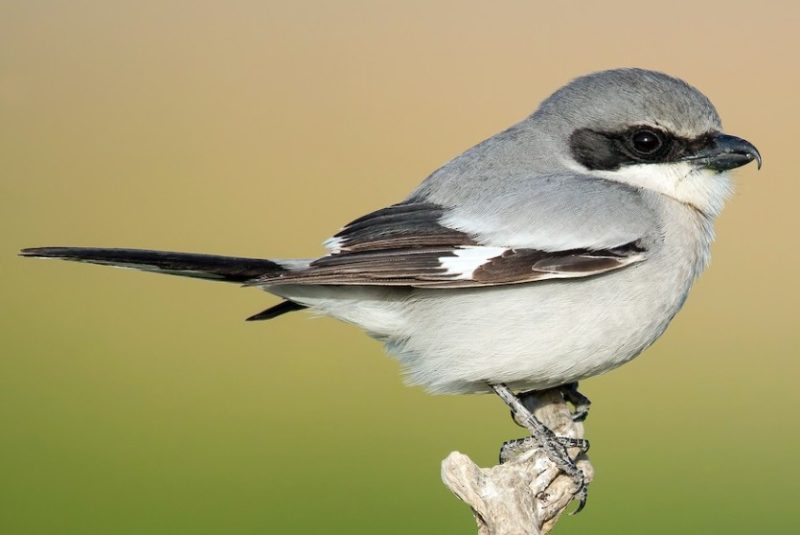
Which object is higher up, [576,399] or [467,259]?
[467,259]

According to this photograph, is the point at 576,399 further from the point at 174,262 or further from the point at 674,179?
the point at 174,262

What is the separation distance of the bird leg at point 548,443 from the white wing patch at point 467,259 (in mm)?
391

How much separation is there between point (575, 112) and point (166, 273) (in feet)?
4.16

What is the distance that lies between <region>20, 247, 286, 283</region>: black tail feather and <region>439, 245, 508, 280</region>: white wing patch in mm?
465

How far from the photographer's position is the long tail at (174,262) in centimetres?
267

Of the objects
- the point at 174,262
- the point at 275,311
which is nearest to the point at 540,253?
the point at 275,311

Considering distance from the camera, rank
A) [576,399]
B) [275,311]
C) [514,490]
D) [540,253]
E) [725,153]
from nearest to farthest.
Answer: [514,490] → [540,253] → [725,153] → [275,311] → [576,399]

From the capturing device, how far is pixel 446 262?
2.72 metres

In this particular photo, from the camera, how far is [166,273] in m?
2.75

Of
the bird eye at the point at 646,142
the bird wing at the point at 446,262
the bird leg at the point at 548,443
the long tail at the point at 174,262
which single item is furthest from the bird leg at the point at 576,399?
the long tail at the point at 174,262

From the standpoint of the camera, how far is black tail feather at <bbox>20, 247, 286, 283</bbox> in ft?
8.76

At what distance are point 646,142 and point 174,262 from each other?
137 centimetres

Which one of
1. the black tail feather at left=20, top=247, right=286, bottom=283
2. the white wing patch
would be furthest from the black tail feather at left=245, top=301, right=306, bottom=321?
the white wing patch

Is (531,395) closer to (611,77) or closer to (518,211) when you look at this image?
(518,211)
